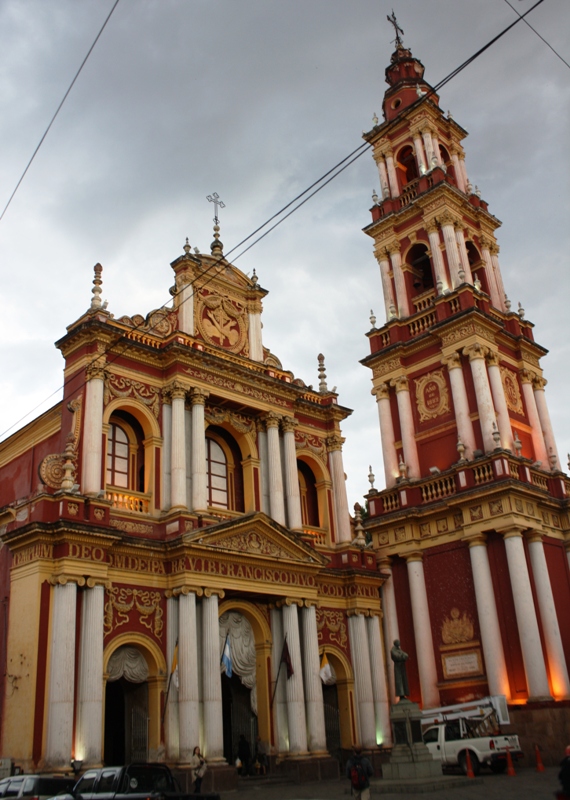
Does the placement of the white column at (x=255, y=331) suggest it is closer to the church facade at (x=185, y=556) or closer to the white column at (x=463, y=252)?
the church facade at (x=185, y=556)

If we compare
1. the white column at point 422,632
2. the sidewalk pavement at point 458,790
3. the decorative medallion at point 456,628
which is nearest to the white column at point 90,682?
the sidewalk pavement at point 458,790

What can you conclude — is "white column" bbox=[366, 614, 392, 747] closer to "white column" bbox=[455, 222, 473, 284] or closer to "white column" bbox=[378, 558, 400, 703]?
"white column" bbox=[378, 558, 400, 703]

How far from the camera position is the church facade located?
18234 millimetres

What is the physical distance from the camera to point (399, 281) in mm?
31078

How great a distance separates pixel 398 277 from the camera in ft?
102

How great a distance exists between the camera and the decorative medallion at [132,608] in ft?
63.5

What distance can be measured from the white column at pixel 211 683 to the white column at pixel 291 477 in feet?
15.2

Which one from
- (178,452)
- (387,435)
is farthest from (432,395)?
(178,452)

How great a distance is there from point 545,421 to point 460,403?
450 cm

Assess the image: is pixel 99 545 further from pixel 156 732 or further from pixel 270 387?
pixel 270 387

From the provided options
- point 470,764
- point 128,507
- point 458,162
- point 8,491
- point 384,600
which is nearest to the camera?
point 470,764

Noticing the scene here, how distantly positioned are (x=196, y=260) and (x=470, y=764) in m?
16.5

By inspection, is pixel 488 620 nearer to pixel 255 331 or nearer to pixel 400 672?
pixel 400 672

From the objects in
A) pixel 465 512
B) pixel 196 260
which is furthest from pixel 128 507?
pixel 465 512
